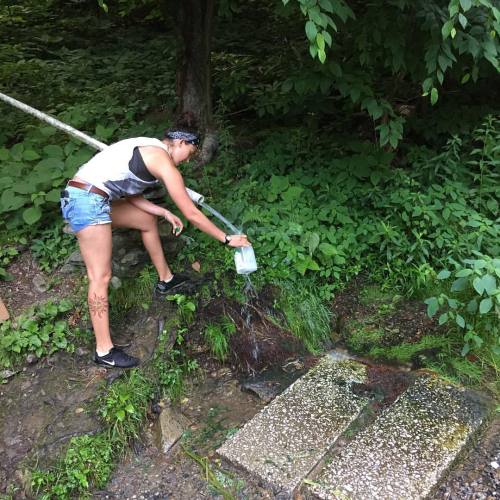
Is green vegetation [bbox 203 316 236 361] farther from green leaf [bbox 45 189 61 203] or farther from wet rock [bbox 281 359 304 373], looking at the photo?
green leaf [bbox 45 189 61 203]

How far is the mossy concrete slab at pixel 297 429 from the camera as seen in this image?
8.54 ft

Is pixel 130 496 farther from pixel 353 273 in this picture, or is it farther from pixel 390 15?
pixel 390 15

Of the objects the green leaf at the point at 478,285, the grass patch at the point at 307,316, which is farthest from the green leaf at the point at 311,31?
the grass patch at the point at 307,316

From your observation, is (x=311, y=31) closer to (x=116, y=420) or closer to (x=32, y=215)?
(x=116, y=420)

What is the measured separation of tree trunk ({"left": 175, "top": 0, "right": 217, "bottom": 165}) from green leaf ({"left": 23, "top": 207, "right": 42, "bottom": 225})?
1.50 metres

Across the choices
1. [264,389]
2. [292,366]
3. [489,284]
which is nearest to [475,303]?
[489,284]

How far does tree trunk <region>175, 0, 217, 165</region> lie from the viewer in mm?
4352

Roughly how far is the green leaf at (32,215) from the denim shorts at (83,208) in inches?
38.7

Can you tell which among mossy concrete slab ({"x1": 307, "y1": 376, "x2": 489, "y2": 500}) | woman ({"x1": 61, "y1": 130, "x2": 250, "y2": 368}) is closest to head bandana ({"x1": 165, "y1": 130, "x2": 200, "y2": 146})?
woman ({"x1": 61, "y1": 130, "x2": 250, "y2": 368})

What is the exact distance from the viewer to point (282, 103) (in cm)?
459

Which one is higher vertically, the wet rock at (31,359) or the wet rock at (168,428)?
the wet rock at (31,359)

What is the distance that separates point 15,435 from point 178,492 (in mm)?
1039

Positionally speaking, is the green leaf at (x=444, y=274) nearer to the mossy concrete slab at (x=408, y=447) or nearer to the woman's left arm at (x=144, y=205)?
the mossy concrete slab at (x=408, y=447)

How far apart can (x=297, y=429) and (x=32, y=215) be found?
2.48m
